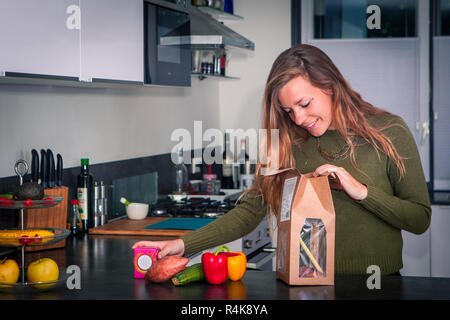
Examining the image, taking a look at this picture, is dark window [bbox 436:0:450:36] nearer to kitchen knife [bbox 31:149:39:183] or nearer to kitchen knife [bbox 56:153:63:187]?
kitchen knife [bbox 56:153:63:187]

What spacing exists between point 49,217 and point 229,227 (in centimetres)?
90

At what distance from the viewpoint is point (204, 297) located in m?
1.57

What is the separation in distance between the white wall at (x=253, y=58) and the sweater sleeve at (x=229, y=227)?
2.84 m

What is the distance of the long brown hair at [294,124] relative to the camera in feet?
6.12

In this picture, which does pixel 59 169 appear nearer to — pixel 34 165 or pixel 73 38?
pixel 34 165

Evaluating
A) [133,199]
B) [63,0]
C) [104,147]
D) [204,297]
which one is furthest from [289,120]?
[133,199]

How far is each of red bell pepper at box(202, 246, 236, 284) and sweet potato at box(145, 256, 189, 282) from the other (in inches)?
2.4

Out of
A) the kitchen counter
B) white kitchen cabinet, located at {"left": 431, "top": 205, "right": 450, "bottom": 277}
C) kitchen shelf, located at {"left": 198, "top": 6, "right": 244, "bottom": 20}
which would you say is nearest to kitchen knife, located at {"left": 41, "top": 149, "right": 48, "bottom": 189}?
the kitchen counter

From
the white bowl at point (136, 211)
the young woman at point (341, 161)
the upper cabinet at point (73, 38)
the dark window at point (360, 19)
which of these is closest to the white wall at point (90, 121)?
the white bowl at point (136, 211)

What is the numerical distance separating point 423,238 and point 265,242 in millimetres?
1287

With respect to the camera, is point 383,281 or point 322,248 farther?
point 383,281

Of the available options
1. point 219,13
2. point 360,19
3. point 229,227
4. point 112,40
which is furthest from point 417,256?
point 112,40

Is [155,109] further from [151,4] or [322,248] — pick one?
[322,248]

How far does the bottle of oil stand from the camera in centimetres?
282
